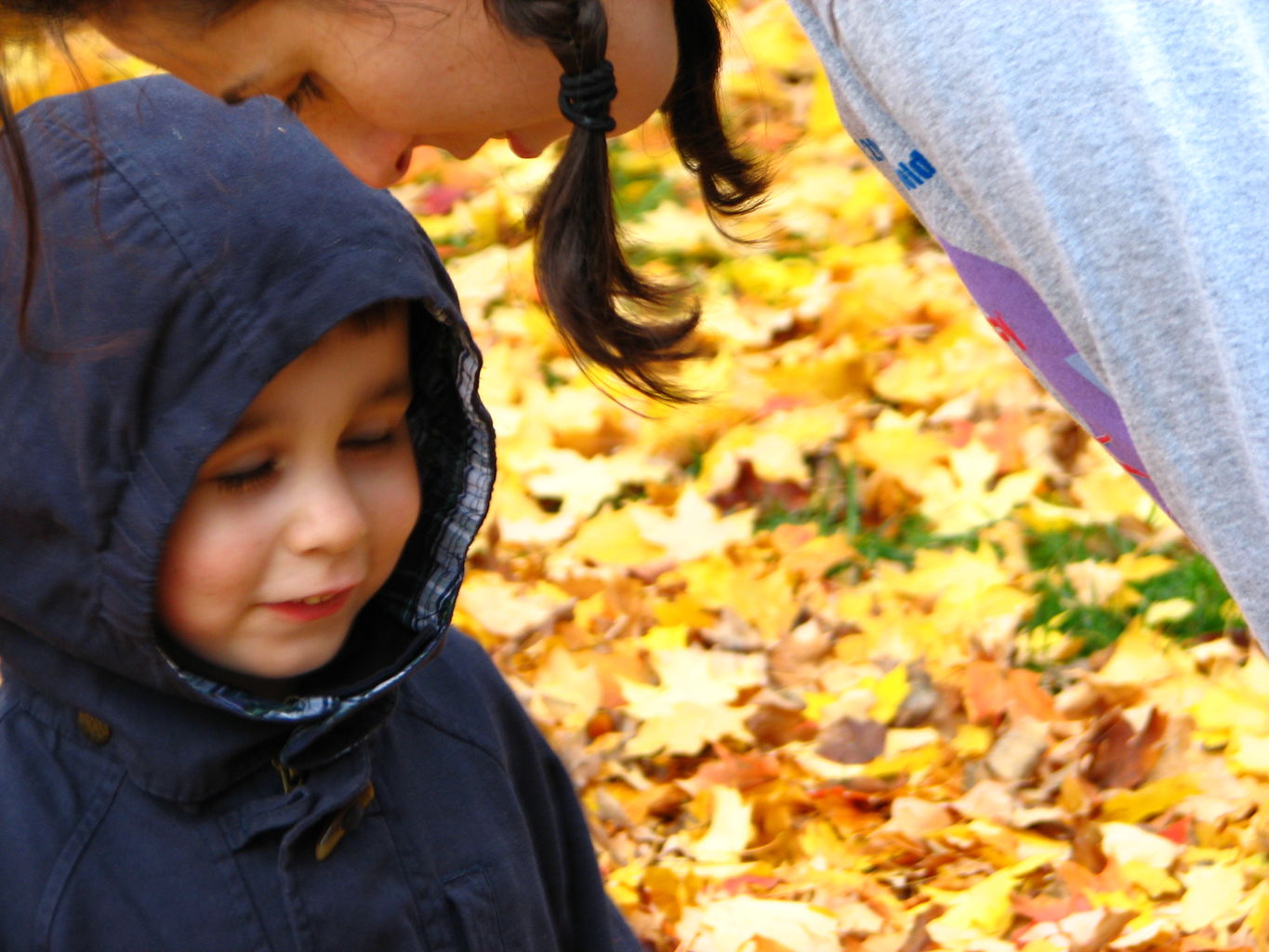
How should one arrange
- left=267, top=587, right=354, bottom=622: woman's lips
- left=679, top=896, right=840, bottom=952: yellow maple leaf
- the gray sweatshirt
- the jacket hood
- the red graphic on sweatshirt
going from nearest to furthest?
the gray sweatshirt
the jacket hood
left=267, top=587, right=354, bottom=622: woman's lips
the red graphic on sweatshirt
left=679, top=896, right=840, bottom=952: yellow maple leaf

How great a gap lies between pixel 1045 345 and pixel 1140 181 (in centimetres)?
37

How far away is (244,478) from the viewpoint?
1361 mm

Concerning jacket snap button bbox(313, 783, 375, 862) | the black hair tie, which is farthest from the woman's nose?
jacket snap button bbox(313, 783, 375, 862)

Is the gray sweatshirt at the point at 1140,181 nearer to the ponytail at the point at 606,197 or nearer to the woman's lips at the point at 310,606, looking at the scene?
the ponytail at the point at 606,197

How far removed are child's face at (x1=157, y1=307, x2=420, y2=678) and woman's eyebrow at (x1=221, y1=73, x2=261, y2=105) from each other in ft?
0.70

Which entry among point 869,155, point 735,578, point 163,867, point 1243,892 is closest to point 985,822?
point 1243,892

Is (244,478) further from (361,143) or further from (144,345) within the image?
(361,143)

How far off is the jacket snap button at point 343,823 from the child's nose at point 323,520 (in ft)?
0.73

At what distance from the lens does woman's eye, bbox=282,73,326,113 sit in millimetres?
1482

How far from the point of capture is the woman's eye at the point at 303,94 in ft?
4.86

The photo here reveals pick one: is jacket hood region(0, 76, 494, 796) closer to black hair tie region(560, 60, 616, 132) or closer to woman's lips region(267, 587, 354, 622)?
woman's lips region(267, 587, 354, 622)

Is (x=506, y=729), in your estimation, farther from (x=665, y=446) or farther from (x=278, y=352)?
(x=665, y=446)

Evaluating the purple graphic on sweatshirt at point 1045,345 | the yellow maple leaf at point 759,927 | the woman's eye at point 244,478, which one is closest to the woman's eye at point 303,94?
the woman's eye at point 244,478

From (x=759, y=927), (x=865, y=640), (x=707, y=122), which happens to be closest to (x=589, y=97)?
(x=707, y=122)
